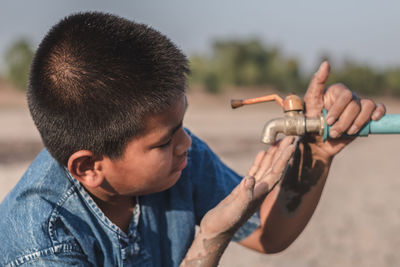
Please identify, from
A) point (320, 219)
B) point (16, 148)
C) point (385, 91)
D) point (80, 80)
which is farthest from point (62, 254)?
point (385, 91)

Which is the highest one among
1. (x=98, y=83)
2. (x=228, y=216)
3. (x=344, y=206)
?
(x=98, y=83)

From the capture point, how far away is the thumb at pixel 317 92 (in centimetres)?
149

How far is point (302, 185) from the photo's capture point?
68.2 inches

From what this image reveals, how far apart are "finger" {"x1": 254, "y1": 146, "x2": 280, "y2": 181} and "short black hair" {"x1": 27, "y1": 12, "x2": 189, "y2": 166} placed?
40 centimetres

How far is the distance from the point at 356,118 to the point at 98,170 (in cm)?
85

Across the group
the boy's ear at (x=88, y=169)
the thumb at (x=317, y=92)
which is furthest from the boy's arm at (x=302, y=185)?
the boy's ear at (x=88, y=169)

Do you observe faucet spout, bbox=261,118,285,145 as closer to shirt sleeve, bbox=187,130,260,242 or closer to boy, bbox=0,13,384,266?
boy, bbox=0,13,384,266

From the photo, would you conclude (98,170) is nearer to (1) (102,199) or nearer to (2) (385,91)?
(1) (102,199)

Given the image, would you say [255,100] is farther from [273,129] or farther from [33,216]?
[33,216]

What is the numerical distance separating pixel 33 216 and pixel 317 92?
0.99m

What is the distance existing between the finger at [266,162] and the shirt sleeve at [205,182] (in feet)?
0.76

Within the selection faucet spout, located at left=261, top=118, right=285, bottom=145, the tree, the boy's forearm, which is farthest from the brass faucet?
the tree

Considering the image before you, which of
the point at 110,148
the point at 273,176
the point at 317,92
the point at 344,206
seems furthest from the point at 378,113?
the point at 344,206

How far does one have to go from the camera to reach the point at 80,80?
54.9 inches
